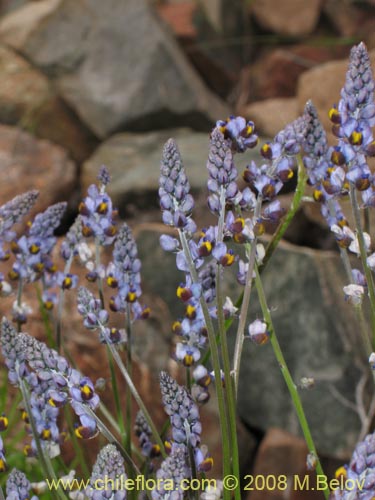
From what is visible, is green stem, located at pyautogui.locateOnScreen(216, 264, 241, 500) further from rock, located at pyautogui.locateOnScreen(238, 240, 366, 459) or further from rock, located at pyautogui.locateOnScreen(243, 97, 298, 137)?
rock, located at pyautogui.locateOnScreen(243, 97, 298, 137)

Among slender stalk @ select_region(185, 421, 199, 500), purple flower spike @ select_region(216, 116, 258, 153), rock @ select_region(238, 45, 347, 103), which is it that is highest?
purple flower spike @ select_region(216, 116, 258, 153)

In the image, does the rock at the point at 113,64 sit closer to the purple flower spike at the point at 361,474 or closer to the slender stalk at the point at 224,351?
the slender stalk at the point at 224,351

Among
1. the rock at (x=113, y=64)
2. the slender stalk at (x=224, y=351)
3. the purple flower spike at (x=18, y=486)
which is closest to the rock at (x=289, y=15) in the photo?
the rock at (x=113, y=64)

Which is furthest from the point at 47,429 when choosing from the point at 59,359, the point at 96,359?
the point at 96,359

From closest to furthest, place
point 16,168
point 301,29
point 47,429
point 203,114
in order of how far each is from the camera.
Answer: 1. point 47,429
2. point 16,168
3. point 203,114
4. point 301,29

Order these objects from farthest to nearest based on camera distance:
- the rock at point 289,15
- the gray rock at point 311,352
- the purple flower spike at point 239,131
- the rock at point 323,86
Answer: the rock at point 289,15 → the rock at point 323,86 → the gray rock at point 311,352 → the purple flower spike at point 239,131

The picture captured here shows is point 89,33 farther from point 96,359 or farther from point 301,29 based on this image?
point 96,359

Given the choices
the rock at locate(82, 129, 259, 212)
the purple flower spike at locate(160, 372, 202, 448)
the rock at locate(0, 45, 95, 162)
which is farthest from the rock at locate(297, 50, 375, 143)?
the purple flower spike at locate(160, 372, 202, 448)

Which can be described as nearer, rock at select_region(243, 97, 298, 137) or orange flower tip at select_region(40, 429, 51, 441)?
orange flower tip at select_region(40, 429, 51, 441)
